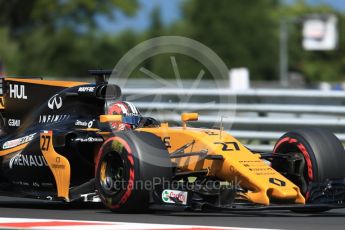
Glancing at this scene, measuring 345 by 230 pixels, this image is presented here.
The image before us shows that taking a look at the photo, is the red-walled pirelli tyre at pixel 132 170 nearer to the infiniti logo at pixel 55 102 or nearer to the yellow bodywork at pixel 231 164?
the yellow bodywork at pixel 231 164

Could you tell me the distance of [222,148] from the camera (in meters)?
10.7

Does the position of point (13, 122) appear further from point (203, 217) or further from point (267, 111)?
point (267, 111)

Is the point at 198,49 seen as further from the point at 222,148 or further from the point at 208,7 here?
the point at 208,7

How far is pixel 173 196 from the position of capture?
34.2 feet

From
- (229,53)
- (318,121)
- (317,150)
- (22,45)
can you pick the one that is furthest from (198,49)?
(229,53)

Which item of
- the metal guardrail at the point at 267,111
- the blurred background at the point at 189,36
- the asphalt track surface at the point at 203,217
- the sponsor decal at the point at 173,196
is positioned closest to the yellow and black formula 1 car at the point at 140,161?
the sponsor decal at the point at 173,196

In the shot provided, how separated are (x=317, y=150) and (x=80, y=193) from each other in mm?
2743

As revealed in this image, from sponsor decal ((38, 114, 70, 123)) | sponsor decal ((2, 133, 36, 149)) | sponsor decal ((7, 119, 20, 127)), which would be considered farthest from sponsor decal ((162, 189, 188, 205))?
sponsor decal ((7, 119, 20, 127))

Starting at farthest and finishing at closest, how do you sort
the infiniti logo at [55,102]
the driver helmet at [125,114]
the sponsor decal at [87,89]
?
the infiniti logo at [55,102], the sponsor decal at [87,89], the driver helmet at [125,114]

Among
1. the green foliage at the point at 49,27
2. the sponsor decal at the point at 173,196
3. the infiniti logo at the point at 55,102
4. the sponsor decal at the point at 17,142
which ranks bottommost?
the sponsor decal at the point at 173,196

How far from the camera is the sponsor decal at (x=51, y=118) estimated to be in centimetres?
1214

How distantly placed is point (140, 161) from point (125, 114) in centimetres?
150

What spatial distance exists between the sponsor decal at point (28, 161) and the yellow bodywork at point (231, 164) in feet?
4.62

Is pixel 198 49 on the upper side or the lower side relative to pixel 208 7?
lower
